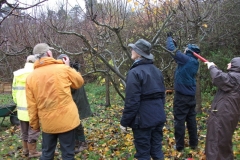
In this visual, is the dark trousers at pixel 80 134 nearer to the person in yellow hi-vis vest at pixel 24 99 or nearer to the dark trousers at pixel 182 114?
the person in yellow hi-vis vest at pixel 24 99

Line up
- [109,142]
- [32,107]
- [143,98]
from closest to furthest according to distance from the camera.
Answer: [143,98], [32,107], [109,142]

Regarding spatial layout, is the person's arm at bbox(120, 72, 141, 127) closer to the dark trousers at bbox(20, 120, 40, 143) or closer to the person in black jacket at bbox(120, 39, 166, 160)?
the person in black jacket at bbox(120, 39, 166, 160)

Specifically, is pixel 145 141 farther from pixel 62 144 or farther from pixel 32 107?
pixel 32 107

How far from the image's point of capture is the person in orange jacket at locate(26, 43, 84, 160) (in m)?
3.37

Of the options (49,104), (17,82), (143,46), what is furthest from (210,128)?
(17,82)

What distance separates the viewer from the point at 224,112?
347cm

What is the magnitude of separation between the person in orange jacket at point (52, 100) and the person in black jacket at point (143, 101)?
30.3 inches

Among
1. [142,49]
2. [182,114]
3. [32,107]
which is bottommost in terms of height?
[182,114]

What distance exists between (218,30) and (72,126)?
27.0 feet

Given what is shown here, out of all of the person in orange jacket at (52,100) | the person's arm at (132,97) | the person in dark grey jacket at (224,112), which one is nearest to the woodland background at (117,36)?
the person in orange jacket at (52,100)

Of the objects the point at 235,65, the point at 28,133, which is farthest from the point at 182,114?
the point at 28,133

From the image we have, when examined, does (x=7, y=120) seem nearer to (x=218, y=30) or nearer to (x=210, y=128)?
(x=210, y=128)

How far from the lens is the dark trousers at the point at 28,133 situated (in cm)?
472

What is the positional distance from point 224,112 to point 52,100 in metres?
2.34
